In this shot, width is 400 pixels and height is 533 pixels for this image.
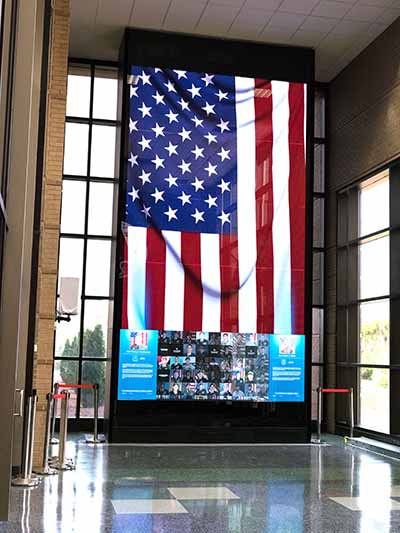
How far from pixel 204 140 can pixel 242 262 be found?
6.83 feet

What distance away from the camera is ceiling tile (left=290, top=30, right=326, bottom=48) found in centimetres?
1241

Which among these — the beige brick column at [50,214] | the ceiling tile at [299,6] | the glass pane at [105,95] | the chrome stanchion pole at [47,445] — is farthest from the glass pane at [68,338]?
the ceiling tile at [299,6]

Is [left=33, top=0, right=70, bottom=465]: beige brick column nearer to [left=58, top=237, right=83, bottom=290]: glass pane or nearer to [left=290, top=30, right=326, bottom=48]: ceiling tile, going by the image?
[left=58, top=237, right=83, bottom=290]: glass pane

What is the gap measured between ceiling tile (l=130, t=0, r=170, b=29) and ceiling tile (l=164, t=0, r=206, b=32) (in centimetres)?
11

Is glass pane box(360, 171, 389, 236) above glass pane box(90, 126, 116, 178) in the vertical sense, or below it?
below

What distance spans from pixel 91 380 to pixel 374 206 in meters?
5.63

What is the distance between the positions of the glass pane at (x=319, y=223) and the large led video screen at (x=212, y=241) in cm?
191

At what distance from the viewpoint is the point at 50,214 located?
9.16 meters

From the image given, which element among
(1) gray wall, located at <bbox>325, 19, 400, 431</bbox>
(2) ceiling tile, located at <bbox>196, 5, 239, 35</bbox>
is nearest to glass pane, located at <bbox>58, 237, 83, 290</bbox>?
(2) ceiling tile, located at <bbox>196, 5, 239, 35</bbox>

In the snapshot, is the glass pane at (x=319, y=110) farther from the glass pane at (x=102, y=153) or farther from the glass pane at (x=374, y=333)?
the glass pane at (x=102, y=153)

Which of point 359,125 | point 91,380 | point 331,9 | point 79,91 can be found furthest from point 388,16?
point 91,380

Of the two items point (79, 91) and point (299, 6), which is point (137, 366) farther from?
point (299, 6)

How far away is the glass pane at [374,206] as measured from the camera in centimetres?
1223

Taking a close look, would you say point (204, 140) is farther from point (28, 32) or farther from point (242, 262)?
point (28, 32)
